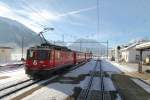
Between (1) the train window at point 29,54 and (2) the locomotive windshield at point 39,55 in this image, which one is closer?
(2) the locomotive windshield at point 39,55

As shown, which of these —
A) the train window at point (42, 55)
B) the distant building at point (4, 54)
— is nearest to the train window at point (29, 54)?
the train window at point (42, 55)

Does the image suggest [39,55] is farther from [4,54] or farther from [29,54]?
[4,54]

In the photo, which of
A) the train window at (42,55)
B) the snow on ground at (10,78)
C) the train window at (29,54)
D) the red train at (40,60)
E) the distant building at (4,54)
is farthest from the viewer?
the distant building at (4,54)

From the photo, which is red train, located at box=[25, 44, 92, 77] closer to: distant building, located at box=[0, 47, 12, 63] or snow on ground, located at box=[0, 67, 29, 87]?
snow on ground, located at box=[0, 67, 29, 87]

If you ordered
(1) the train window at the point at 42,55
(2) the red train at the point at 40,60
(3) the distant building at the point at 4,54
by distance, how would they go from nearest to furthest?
(2) the red train at the point at 40,60 < (1) the train window at the point at 42,55 < (3) the distant building at the point at 4,54

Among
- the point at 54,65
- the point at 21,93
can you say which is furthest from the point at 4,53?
the point at 21,93

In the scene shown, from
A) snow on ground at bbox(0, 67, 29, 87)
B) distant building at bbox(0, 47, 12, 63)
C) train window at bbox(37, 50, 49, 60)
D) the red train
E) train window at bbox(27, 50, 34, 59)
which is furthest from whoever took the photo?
distant building at bbox(0, 47, 12, 63)

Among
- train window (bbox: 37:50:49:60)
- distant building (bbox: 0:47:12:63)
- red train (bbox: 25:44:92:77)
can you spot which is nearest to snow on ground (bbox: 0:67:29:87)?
red train (bbox: 25:44:92:77)

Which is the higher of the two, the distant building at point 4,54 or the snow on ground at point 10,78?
the distant building at point 4,54

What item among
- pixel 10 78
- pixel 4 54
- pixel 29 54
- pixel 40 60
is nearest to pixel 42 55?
pixel 40 60

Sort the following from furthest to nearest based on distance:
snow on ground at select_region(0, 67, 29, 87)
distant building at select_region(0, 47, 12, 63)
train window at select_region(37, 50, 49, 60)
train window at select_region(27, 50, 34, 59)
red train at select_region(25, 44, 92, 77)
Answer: distant building at select_region(0, 47, 12, 63), train window at select_region(27, 50, 34, 59), train window at select_region(37, 50, 49, 60), red train at select_region(25, 44, 92, 77), snow on ground at select_region(0, 67, 29, 87)

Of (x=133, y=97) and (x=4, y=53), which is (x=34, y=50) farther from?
(x=4, y=53)

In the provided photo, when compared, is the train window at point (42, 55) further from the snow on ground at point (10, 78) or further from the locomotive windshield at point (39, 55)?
the snow on ground at point (10, 78)

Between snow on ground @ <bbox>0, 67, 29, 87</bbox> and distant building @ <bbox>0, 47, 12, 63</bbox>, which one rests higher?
distant building @ <bbox>0, 47, 12, 63</bbox>
